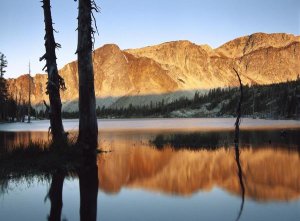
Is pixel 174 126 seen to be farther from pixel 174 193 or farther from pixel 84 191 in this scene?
pixel 84 191

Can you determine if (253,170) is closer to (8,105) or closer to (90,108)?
(90,108)

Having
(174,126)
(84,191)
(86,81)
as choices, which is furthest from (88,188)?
(174,126)

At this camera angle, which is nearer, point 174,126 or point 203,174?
point 203,174

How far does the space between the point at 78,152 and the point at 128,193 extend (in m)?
4.97

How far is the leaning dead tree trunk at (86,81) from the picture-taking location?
15.2 metres

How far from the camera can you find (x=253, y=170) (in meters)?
16.2

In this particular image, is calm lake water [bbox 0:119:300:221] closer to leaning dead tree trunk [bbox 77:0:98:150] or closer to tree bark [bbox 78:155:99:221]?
tree bark [bbox 78:155:99:221]

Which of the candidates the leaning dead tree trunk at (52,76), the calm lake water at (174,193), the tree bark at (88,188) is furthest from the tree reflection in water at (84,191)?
the leaning dead tree trunk at (52,76)

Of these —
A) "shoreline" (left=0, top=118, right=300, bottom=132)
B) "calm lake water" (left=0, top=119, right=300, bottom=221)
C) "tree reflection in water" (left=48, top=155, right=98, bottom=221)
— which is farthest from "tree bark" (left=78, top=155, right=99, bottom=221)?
"shoreline" (left=0, top=118, right=300, bottom=132)

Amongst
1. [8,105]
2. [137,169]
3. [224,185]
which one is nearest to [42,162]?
[137,169]

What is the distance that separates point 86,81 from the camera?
15594mm

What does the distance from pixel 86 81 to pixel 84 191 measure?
5.71 m

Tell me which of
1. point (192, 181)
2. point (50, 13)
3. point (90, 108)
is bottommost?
point (192, 181)

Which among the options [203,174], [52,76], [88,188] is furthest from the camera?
[52,76]
